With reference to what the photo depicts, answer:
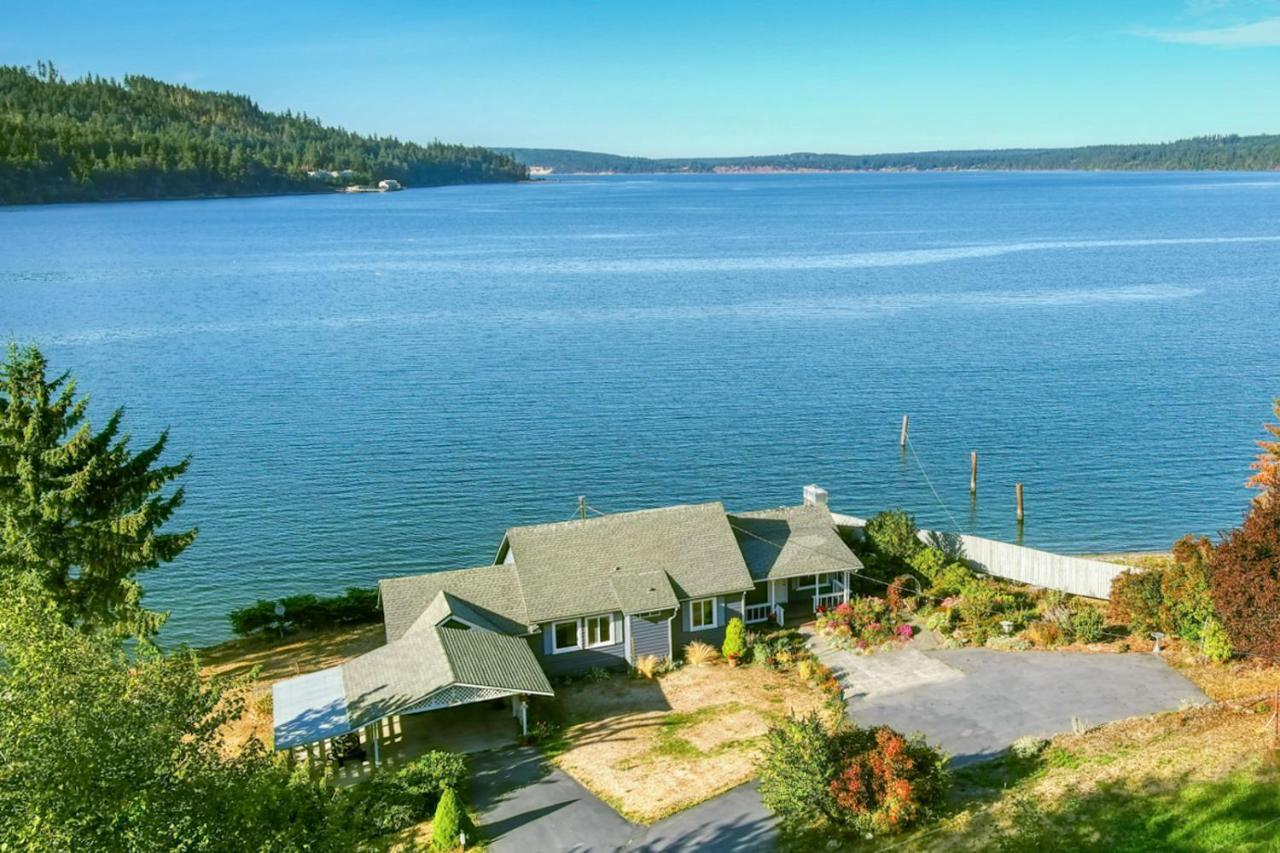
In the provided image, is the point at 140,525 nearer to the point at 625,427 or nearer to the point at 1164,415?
the point at 625,427

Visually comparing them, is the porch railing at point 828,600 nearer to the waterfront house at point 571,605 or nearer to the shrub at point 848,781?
the waterfront house at point 571,605

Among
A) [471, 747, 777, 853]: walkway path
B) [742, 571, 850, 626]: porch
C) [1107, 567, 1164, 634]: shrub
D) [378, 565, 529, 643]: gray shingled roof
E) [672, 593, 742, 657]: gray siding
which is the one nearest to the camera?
[471, 747, 777, 853]: walkway path

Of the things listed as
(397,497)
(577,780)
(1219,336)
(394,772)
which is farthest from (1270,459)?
(1219,336)

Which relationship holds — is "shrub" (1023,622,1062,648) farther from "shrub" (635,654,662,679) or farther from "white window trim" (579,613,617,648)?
"white window trim" (579,613,617,648)

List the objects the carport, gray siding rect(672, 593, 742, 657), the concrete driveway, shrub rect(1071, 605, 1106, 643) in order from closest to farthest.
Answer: the carport
the concrete driveway
shrub rect(1071, 605, 1106, 643)
gray siding rect(672, 593, 742, 657)

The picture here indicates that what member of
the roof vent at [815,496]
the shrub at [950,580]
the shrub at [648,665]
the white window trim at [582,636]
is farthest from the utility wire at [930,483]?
the white window trim at [582,636]

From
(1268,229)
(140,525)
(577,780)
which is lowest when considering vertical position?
(577,780)

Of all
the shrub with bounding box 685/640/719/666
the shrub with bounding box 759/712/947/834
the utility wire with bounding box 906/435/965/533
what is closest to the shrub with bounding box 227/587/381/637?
the shrub with bounding box 685/640/719/666

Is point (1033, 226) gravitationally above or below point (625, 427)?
above

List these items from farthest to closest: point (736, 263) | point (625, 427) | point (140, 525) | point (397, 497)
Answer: point (736, 263)
point (625, 427)
point (397, 497)
point (140, 525)
